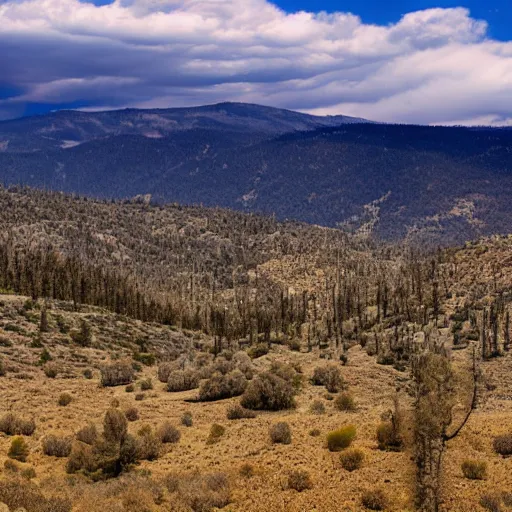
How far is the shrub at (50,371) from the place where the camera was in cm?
3213

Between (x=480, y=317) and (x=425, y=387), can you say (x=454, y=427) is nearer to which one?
(x=425, y=387)

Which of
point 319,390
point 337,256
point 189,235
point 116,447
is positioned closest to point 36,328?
point 319,390

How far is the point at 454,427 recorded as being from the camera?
1641cm

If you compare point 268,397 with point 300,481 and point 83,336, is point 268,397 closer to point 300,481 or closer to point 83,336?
point 300,481

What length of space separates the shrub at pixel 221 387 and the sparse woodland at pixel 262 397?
0.09 metres

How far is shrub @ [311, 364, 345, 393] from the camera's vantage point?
95.6 feet

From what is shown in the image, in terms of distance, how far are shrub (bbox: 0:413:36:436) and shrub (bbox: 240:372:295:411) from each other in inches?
325

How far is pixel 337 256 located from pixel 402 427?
13610cm

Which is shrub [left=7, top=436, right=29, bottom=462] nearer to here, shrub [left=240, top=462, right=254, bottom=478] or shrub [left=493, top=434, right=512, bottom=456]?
shrub [left=240, top=462, right=254, bottom=478]

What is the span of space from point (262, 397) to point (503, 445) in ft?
34.1

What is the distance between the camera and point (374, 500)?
14.1 metres

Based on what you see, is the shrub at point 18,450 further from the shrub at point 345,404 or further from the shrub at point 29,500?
the shrub at point 345,404

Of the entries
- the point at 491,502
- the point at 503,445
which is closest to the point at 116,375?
the point at 503,445

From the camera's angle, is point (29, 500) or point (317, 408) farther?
point (317, 408)
